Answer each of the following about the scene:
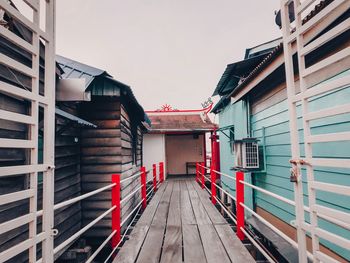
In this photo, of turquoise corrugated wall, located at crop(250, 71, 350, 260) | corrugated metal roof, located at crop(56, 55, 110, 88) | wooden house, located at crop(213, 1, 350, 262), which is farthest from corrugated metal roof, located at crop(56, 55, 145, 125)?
turquoise corrugated wall, located at crop(250, 71, 350, 260)

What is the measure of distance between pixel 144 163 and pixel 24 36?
7.71 m

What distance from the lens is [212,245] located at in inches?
95.3

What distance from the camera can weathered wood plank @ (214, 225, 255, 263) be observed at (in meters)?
2.06

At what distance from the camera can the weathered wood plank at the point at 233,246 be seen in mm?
2057

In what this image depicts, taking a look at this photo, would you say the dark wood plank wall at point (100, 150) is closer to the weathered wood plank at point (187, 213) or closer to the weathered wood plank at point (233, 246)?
the weathered wood plank at point (187, 213)

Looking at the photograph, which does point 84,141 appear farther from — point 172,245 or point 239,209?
point 239,209

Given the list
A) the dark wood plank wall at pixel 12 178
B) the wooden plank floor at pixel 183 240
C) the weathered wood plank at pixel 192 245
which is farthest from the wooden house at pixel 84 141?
the weathered wood plank at pixel 192 245

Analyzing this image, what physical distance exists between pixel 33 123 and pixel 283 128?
3.45 metres

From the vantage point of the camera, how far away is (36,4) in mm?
1170

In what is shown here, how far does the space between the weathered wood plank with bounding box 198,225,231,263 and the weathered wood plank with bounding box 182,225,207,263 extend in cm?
6

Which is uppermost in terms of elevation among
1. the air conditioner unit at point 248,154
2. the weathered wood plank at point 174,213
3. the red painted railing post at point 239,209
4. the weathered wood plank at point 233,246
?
the air conditioner unit at point 248,154

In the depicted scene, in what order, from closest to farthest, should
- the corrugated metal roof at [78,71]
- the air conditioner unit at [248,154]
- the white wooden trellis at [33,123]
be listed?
the white wooden trellis at [33,123] < the corrugated metal roof at [78,71] < the air conditioner unit at [248,154]

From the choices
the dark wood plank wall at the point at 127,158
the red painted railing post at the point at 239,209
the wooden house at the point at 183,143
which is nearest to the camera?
the red painted railing post at the point at 239,209

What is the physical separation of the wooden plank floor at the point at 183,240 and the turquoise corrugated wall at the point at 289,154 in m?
0.82
